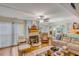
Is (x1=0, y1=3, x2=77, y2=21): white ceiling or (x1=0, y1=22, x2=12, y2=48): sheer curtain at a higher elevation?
(x1=0, y1=3, x2=77, y2=21): white ceiling

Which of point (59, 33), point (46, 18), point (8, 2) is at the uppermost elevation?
point (8, 2)

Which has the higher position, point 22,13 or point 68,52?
point 22,13

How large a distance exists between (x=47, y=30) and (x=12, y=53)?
1.59ft

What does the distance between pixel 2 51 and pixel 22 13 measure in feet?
1.60

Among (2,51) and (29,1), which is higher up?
(29,1)

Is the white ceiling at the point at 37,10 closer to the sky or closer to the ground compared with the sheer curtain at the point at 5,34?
closer to the sky

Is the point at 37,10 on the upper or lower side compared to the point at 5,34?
upper

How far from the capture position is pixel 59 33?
56.2 inches

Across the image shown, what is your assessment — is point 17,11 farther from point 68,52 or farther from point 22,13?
point 68,52

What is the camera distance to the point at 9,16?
1.36 m

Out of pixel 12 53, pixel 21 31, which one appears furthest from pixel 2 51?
pixel 21 31

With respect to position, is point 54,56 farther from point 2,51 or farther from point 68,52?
point 2,51

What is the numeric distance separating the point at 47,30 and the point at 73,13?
0.36 meters

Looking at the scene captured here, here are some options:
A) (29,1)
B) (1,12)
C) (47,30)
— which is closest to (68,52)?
(47,30)
